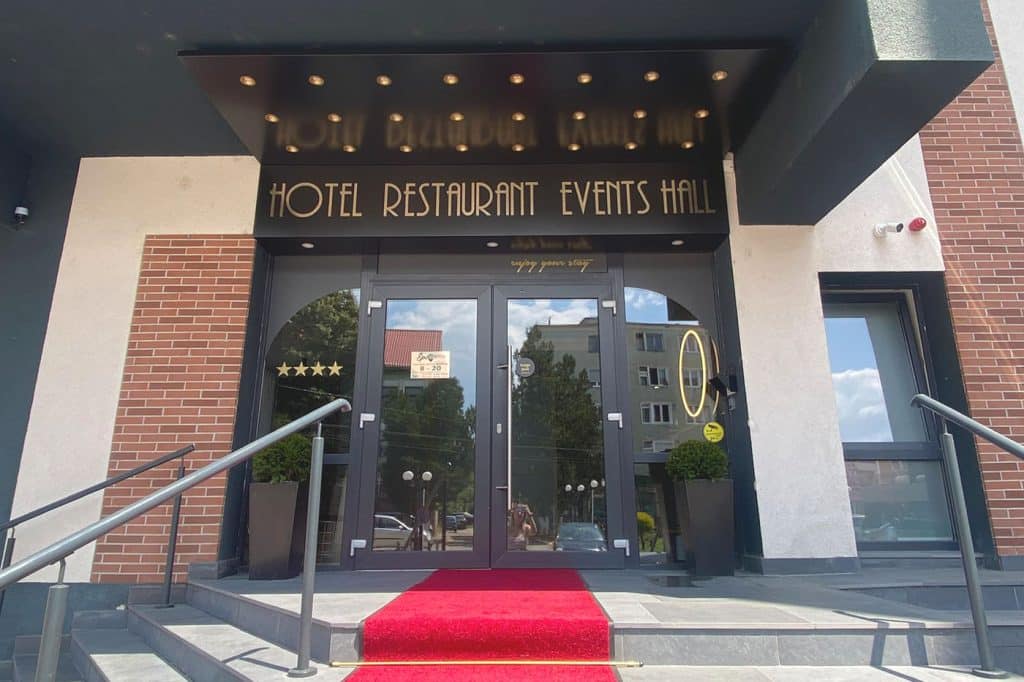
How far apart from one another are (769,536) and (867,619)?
4.66ft

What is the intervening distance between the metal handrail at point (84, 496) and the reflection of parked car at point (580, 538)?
2362 millimetres

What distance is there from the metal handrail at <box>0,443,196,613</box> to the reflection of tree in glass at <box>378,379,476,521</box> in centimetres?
123

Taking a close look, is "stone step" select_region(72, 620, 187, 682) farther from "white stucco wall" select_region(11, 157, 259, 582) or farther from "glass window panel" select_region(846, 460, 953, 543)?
"glass window panel" select_region(846, 460, 953, 543)

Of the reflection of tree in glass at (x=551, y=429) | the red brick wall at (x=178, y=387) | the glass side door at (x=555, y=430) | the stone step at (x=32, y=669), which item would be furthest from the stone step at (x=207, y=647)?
Answer: the reflection of tree in glass at (x=551, y=429)

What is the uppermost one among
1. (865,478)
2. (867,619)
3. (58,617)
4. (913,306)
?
(913,306)

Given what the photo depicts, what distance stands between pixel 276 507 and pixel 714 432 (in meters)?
2.90

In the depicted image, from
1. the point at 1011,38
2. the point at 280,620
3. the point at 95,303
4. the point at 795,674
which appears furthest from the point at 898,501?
the point at 95,303

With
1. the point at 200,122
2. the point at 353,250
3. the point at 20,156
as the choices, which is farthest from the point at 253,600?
the point at 20,156

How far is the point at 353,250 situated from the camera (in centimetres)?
452

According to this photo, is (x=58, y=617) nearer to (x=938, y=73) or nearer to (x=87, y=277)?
(x=87, y=277)

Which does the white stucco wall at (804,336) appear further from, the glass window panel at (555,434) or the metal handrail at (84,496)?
the metal handrail at (84,496)

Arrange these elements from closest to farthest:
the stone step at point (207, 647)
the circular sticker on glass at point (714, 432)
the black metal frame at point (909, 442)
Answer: the stone step at point (207, 647) < the black metal frame at point (909, 442) < the circular sticker on glass at point (714, 432)

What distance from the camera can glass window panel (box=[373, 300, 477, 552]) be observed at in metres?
4.01

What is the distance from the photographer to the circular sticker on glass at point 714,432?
4.18m
